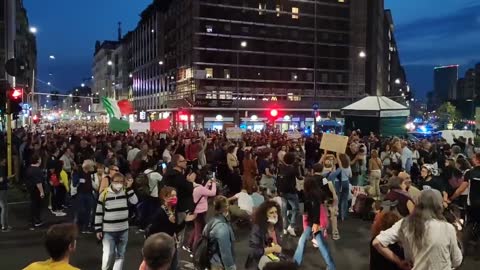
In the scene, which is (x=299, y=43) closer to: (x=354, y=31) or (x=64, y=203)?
(x=354, y=31)

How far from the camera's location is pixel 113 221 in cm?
682

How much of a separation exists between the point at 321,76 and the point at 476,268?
6948cm

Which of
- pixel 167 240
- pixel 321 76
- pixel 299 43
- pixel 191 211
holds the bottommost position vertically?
pixel 191 211

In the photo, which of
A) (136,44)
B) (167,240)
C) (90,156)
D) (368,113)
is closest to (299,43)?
(136,44)

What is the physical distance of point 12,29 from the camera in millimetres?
54875

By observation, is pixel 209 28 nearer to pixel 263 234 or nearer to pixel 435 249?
pixel 263 234

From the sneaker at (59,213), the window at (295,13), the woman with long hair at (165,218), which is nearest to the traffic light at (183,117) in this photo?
the window at (295,13)

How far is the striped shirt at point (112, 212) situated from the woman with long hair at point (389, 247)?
370 cm

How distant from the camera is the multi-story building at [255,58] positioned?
64988mm

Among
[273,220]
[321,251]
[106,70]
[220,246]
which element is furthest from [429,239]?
[106,70]

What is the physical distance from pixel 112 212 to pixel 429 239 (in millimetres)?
4367

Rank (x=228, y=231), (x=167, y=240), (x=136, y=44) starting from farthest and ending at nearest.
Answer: (x=136, y=44) < (x=228, y=231) < (x=167, y=240)

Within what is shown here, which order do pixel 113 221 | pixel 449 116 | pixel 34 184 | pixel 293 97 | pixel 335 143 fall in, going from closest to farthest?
pixel 113 221 → pixel 34 184 → pixel 335 143 → pixel 293 97 → pixel 449 116

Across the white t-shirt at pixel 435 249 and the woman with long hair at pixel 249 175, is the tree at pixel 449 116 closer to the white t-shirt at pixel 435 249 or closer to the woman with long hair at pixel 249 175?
the woman with long hair at pixel 249 175
